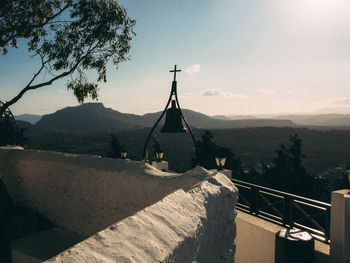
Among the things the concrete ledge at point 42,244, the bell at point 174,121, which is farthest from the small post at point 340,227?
the concrete ledge at point 42,244

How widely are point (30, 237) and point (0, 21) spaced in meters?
7.83

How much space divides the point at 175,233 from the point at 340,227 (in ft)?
11.5

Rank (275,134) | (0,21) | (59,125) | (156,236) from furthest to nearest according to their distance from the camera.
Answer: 1. (59,125)
2. (275,134)
3. (0,21)
4. (156,236)

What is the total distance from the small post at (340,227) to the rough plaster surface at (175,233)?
2.07 m

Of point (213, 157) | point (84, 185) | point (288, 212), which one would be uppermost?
point (84, 185)

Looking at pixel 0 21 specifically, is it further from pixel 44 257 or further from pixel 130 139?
pixel 130 139

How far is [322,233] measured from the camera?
4.66 m

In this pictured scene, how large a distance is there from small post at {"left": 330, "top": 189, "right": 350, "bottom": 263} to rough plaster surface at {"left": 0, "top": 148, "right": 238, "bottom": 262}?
6.76 ft

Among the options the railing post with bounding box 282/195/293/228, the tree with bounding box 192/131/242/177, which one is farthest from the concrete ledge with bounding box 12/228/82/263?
the tree with bounding box 192/131/242/177

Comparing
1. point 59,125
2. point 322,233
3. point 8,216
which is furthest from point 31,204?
point 59,125

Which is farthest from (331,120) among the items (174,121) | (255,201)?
(174,121)

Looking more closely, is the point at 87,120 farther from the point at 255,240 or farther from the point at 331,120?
the point at 331,120

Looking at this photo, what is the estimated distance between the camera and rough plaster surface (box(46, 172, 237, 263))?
1537 mm

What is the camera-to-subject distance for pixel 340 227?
3928 millimetres
